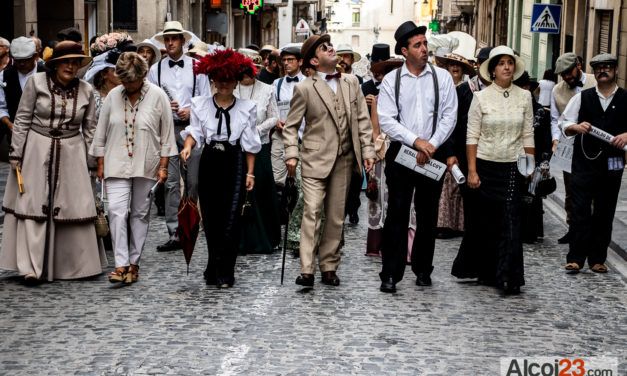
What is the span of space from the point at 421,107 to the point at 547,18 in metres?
15.4

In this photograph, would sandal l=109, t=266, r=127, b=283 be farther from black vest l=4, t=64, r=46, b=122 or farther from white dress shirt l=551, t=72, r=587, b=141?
white dress shirt l=551, t=72, r=587, b=141

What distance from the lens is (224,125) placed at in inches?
374

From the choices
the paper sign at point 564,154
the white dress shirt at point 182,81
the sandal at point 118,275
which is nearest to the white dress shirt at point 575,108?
the paper sign at point 564,154

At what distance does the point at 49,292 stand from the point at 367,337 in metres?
2.82

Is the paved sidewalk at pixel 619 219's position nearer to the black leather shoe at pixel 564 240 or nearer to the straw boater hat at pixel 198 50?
the black leather shoe at pixel 564 240

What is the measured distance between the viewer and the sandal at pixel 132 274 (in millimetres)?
9589

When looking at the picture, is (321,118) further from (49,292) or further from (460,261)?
(49,292)

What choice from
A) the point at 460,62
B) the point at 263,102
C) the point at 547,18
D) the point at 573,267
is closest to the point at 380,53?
the point at 460,62

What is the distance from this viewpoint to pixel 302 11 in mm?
77312

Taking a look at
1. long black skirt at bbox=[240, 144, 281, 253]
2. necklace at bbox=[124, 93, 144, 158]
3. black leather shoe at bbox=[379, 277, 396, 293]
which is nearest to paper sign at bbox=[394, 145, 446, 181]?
black leather shoe at bbox=[379, 277, 396, 293]

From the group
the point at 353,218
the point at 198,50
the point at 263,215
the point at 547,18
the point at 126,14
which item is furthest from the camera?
the point at 126,14

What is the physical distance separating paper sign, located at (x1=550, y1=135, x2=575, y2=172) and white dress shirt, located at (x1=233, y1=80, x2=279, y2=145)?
2.70m

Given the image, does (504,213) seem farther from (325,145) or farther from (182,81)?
(182,81)

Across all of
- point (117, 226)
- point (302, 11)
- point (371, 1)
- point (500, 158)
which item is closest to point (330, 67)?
point (500, 158)
